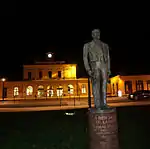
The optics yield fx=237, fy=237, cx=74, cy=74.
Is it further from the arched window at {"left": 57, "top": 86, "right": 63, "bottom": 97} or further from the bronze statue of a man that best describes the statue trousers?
the arched window at {"left": 57, "top": 86, "right": 63, "bottom": 97}

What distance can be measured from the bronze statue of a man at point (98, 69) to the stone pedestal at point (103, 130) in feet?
1.62

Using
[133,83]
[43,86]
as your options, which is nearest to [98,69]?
[133,83]

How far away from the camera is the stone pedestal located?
6289 millimetres

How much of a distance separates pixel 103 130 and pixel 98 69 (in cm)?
178

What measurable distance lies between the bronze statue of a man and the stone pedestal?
1.62 feet

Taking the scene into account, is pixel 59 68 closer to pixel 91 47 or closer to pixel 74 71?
pixel 74 71

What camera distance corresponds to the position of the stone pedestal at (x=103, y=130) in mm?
6289

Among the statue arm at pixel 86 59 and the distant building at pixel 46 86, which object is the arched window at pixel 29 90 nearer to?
the distant building at pixel 46 86

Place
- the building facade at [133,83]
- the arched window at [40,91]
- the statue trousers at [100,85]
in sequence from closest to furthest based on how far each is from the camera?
1. the statue trousers at [100,85]
2. the building facade at [133,83]
3. the arched window at [40,91]

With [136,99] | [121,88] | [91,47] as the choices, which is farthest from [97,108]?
[121,88]

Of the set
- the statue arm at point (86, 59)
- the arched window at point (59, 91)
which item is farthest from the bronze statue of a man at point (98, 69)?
the arched window at point (59, 91)

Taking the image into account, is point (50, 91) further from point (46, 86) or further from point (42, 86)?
point (42, 86)

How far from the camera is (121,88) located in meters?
47.8

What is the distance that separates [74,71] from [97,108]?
47094 millimetres
